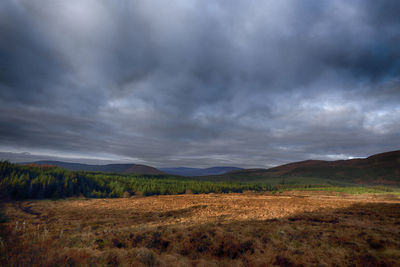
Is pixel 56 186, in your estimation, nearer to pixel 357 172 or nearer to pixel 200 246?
pixel 200 246

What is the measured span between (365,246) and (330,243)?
1.13 metres

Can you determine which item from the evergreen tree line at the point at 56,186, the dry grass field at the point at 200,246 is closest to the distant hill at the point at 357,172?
the evergreen tree line at the point at 56,186

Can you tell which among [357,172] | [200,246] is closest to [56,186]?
[200,246]

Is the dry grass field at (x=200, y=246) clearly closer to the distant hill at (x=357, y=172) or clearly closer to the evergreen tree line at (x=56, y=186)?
the evergreen tree line at (x=56, y=186)

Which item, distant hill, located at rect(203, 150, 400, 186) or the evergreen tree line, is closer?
the evergreen tree line

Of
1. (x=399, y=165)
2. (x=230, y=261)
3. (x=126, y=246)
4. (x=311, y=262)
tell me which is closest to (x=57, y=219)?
(x=126, y=246)

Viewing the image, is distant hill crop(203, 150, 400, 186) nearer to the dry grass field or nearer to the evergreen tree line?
the evergreen tree line

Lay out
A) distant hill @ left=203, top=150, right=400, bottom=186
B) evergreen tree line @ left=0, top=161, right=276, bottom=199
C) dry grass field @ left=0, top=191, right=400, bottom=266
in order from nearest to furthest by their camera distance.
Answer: dry grass field @ left=0, top=191, right=400, bottom=266 < evergreen tree line @ left=0, top=161, right=276, bottom=199 < distant hill @ left=203, top=150, right=400, bottom=186

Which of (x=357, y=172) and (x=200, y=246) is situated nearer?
(x=200, y=246)

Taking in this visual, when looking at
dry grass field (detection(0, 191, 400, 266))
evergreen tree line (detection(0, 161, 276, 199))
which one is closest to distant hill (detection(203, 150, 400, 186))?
evergreen tree line (detection(0, 161, 276, 199))

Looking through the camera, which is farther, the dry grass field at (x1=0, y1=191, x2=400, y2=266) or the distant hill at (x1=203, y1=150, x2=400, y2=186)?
the distant hill at (x1=203, y1=150, x2=400, y2=186)

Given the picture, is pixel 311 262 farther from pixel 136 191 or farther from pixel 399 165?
pixel 399 165

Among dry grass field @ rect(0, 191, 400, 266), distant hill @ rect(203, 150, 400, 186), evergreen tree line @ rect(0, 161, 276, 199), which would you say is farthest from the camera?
distant hill @ rect(203, 150, 400, 186)

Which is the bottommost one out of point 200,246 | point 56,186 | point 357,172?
point 200,246
